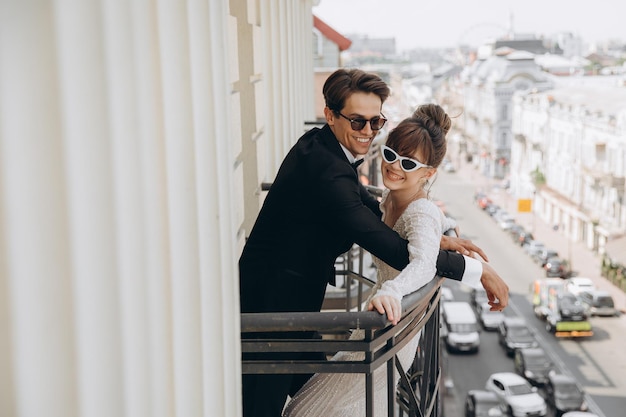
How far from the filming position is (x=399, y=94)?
4929 inches

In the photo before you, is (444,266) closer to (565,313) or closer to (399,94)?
(565,313)

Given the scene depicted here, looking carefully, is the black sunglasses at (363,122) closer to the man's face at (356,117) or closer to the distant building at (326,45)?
the man's face at (356,117)

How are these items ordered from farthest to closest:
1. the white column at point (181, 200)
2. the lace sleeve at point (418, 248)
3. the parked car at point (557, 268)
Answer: the parked car at point (557, 268)
the lace sleeve at point (418, 248)
the white column at point (181, 200)

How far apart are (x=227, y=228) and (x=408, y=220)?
96 centimetres

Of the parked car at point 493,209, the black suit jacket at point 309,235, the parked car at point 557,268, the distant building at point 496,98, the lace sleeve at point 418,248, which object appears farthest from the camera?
the distant building at point 496,98

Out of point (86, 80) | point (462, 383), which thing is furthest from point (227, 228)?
point (462, 383)

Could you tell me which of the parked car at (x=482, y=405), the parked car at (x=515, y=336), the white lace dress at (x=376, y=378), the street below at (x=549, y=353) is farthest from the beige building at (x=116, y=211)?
the parked car at (x=515, y=336)

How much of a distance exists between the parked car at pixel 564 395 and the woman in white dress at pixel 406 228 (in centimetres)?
2487

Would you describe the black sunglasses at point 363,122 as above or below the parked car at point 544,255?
above

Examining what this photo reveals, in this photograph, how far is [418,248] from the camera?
2.62 meters

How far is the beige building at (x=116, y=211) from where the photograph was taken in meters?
1.18

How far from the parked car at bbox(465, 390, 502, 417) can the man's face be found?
23.2 m

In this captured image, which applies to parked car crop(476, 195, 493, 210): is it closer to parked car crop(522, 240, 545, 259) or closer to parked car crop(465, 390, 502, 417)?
parked car crop(522, 240, 545, 259)

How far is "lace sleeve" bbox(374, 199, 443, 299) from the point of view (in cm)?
245
